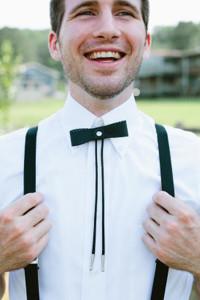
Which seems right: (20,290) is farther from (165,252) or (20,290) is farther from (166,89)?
(166,89)

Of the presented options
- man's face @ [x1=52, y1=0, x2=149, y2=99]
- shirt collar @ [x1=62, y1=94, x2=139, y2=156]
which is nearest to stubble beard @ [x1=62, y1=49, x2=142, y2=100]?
man's face @ [x1=52, y1=0, x2=149, y2=99]

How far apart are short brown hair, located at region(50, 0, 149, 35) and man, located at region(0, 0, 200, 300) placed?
19 millimetres

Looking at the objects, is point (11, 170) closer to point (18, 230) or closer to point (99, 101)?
point (18, 230)

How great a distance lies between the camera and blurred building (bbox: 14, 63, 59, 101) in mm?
77688

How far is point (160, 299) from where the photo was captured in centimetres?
205

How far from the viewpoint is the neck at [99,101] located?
2.18 m

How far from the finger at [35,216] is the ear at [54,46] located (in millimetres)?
715

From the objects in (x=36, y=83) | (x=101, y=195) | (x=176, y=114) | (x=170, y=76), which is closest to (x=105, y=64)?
(x=101, y=195)

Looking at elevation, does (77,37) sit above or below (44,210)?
above

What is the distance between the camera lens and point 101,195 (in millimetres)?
2080

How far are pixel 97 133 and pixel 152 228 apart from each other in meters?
0.45

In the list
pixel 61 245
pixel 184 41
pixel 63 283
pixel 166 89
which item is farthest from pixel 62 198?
pixel 184 41

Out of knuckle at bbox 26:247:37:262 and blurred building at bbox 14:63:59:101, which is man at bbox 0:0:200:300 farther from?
blurred building at bbox 14:63:59:101

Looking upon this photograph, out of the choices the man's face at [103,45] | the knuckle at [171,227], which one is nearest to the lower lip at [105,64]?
the man's face at [103,45]
